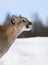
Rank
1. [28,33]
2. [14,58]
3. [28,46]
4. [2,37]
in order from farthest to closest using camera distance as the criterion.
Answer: [28,33] < [28,46] < [14,58] < [2,37]

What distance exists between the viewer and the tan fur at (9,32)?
1922mm

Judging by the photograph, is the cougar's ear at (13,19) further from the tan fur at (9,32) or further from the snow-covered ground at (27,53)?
the snow-covered ground at (27,53)

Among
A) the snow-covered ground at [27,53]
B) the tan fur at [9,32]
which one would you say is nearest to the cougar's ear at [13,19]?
the tan fur at [9,32]

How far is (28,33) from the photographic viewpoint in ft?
8.11

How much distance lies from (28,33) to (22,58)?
0.44m

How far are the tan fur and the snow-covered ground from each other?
0.12 metres

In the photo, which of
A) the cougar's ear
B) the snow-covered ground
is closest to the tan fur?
the cougar's ear

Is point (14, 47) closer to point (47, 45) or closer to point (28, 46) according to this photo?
point (28, 46)

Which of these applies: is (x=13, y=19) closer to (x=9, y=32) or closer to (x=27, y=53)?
(x=9, y=32)

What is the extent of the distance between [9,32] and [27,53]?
273 millimetres

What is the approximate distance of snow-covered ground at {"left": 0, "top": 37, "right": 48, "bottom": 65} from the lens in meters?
2.03

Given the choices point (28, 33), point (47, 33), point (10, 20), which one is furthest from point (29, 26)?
point (47, 33)

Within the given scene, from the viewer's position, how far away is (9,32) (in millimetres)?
1983

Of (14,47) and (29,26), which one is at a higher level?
(29,26)
